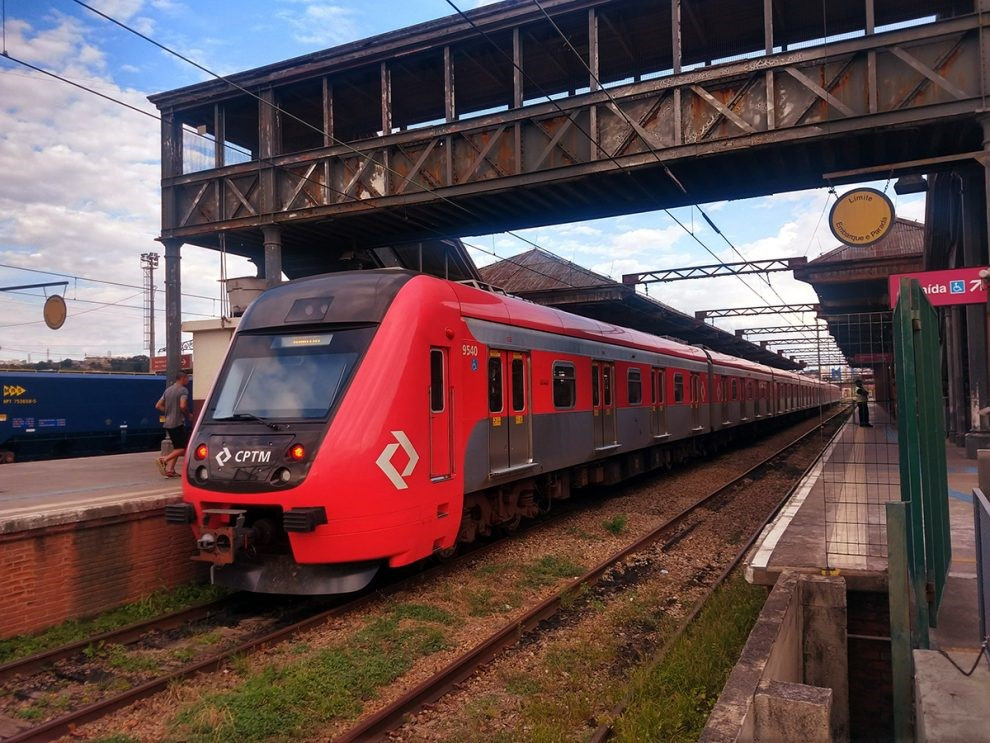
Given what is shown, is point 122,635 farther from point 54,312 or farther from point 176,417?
point 54,312

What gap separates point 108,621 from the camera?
6.61 metres

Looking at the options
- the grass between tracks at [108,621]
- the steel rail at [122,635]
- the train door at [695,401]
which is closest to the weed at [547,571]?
the steel rail at [122,635]

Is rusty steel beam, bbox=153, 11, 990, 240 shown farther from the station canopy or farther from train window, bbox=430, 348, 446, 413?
train window, bbox=430, 348, 446, 413

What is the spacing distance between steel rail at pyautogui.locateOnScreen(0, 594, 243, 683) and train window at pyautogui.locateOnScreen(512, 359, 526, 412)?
3.95m

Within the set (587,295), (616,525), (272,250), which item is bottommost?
(616,525)

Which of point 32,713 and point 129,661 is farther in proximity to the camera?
point 129,661

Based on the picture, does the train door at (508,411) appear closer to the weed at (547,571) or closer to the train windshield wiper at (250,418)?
the weed at (547,571)

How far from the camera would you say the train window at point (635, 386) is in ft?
45.7

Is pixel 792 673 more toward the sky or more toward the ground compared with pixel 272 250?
more toward the ground

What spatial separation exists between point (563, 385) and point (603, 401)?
1.99 metres

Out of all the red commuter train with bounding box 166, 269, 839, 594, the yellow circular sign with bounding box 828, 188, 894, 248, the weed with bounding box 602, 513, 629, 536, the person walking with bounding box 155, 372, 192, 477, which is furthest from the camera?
the yellow circular sign with bounding box 828, 188, 894, 248

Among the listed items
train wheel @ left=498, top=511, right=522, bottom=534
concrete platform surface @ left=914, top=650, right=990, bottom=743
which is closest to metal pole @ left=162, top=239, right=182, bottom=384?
train wheel @ left=498, top=511, right=522, bottom=534

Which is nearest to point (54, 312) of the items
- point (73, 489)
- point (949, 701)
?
point (73, 489)

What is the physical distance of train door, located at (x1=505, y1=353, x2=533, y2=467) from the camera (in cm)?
905
